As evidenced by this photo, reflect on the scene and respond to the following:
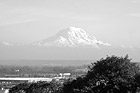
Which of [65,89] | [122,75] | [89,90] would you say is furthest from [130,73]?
[65,89]

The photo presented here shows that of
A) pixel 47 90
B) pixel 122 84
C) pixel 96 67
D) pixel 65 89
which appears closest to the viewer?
pixel 122 84

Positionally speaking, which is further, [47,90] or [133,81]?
[47,90]

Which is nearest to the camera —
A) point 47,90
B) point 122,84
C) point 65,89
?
point 122,84

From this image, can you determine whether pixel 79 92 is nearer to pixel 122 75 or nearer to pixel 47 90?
pixel 122 75

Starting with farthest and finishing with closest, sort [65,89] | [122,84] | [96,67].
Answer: [65,89] < [96,67] < [122,84]

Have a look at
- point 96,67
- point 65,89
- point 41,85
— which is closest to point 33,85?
point 41,85

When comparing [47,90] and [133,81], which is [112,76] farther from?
[47,90]
